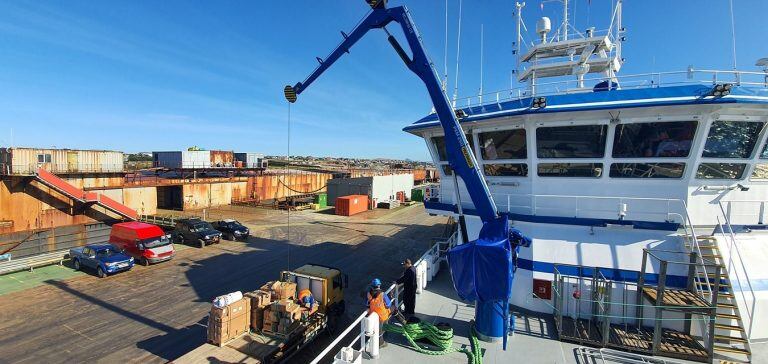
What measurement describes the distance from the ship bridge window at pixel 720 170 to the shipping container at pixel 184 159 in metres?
54.9

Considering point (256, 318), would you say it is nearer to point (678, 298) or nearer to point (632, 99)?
point (678, 298)

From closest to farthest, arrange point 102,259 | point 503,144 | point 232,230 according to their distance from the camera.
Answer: point 503,144
point 102,259
point 232,230

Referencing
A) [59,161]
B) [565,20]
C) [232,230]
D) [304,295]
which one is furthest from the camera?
[59,161]

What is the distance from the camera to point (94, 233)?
1113 inches

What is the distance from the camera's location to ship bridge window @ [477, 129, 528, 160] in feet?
34.1

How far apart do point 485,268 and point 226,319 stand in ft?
23.3

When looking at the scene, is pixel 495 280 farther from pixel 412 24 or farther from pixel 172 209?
pixel 172 209

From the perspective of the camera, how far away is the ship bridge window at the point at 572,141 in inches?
379

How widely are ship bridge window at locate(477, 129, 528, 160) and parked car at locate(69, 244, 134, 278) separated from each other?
766 inches

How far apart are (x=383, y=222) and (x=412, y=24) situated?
1136 inches

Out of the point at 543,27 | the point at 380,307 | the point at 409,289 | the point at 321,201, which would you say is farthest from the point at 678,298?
the point at 321,201

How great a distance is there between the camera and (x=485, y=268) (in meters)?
7.34

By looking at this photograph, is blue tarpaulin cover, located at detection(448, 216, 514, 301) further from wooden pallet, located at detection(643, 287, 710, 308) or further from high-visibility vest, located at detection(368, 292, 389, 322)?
wooden pallet, located at detection(643, 287, 710, 308)

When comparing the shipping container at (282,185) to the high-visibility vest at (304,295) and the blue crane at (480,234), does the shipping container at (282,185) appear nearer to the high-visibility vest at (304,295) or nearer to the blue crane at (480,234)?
the high-visibility vest at (304,295)
